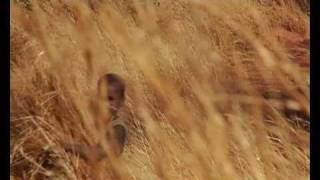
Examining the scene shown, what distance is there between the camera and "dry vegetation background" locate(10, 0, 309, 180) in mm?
2672

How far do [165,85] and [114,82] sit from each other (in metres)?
0.23

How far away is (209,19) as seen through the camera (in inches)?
129

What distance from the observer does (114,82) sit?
9.44ft

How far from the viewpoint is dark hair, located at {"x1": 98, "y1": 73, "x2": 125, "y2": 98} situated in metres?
2.85

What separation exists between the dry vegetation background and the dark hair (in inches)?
2.3

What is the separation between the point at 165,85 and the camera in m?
2.94

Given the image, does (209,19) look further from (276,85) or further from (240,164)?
(240,164)

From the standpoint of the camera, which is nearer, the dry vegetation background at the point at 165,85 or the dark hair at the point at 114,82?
the dry vegetation background at the point at 165,85

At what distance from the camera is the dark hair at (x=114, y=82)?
2.85 metres

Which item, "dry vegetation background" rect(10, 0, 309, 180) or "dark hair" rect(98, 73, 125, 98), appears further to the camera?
"dark hair" rect(98, 73, 125, 98)

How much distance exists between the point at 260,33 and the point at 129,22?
62cm

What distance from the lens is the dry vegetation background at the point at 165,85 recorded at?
8.77 ft

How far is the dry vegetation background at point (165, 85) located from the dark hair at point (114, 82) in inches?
2.3
